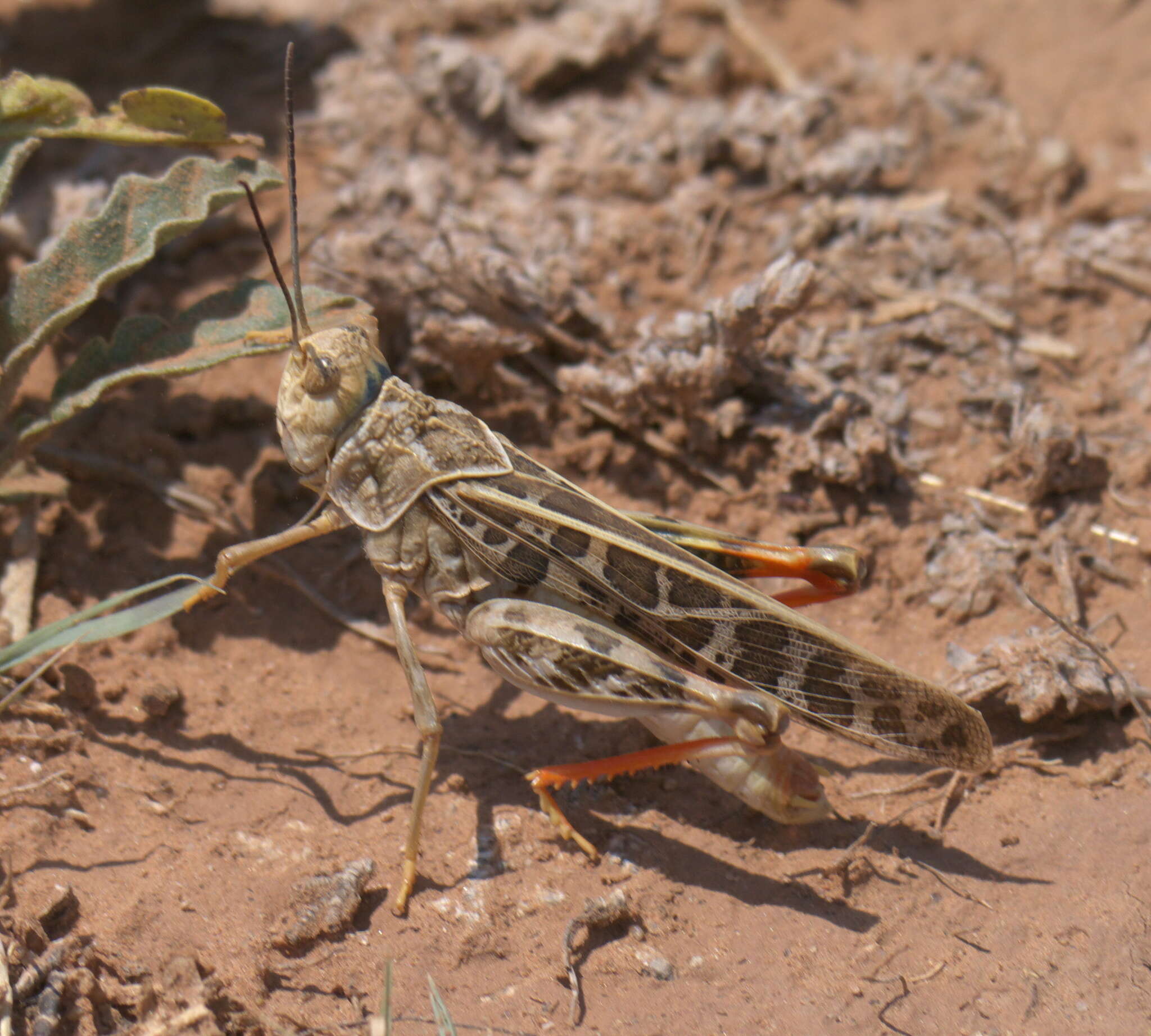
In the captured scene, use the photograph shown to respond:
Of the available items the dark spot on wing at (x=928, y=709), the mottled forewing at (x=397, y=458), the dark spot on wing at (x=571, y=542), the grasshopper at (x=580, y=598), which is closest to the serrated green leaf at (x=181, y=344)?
the grasshopper at (x=580, y=598)

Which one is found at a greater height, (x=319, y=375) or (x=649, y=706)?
(x=319, y=375)

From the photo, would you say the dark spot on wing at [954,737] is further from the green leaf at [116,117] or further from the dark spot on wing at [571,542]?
the green leaf at [116,117]

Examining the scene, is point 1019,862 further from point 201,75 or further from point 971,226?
point 201,75

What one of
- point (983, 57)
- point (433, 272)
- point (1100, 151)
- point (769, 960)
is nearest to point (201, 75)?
point (433, 272)

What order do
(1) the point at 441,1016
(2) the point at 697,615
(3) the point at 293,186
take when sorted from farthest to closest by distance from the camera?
(2) the point at 697,615
(3) the point at 293,186
(1) the point at 441,1016

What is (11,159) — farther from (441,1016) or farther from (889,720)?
(889,720)

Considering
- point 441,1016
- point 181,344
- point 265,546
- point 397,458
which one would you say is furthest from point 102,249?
point 441,1016
